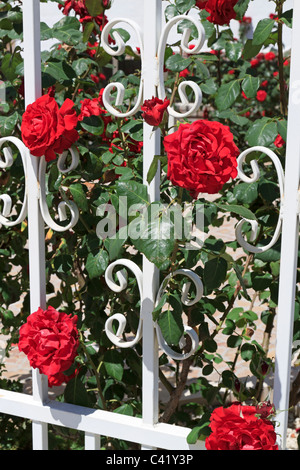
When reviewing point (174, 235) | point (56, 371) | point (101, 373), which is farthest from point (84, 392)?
point (174, 235)

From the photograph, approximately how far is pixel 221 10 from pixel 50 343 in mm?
920

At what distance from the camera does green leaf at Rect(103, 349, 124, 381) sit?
68.3 inches

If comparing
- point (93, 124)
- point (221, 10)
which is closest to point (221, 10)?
point (221, 10)

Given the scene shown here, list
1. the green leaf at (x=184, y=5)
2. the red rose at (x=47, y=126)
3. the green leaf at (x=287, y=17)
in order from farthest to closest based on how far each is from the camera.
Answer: the green leaf at (x=184, y=5) → the green leaf at (x=287, y=17) → the red rose at (x=47, y=126)

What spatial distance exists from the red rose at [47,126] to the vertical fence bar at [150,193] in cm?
19

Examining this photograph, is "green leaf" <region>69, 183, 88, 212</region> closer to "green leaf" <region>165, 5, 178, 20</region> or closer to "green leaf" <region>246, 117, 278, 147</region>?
"green leaf" <region>246, 117, 278, 147</region>

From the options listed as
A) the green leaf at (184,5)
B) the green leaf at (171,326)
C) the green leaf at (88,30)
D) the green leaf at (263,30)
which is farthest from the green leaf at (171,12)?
the green leaf at (171,326)

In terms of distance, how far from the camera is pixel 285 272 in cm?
135

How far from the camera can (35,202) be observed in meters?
1.56

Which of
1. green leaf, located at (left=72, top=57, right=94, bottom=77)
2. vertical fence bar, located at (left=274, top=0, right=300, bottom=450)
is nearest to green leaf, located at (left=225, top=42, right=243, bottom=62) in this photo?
green leaf, located at (left=72, top=57, right=94, bottom=77)

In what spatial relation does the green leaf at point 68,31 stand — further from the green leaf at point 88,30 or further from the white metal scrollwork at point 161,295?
the white metal scrollwork at point 161,295

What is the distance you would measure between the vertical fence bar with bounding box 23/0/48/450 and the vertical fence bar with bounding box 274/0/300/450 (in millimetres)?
608

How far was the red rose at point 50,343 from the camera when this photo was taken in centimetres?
147

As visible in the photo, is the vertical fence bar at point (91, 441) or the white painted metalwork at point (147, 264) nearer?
the white painted metalwork at point (147, 264)
